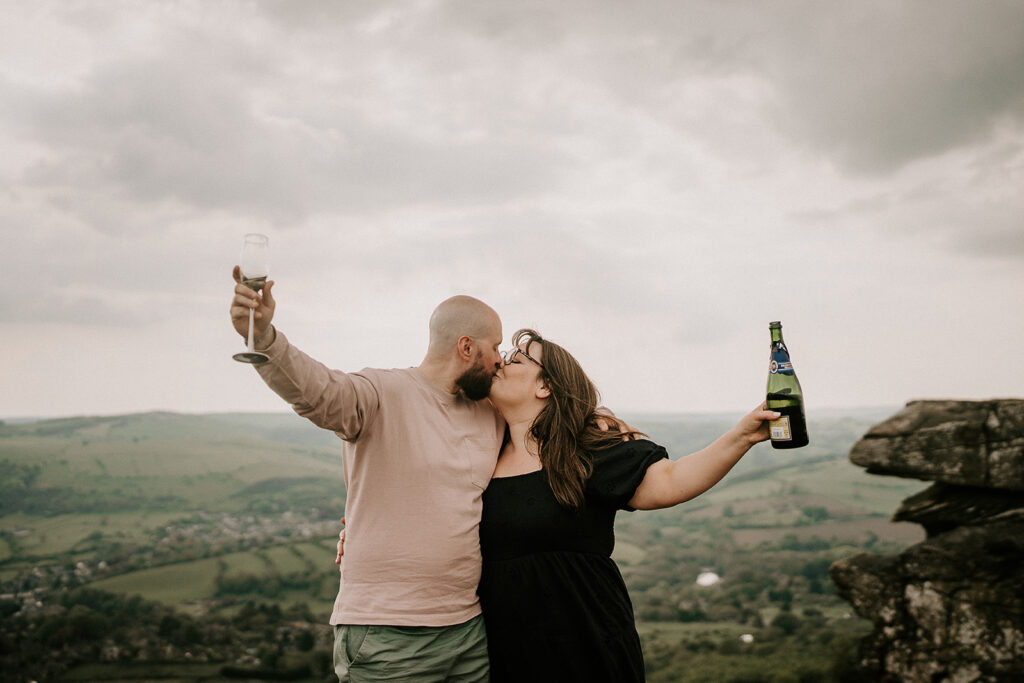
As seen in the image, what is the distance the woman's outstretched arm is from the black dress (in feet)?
0.29

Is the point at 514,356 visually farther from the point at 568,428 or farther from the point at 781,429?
the point at 781,429

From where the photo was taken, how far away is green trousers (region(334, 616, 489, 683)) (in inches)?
130

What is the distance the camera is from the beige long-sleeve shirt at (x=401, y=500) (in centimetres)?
338

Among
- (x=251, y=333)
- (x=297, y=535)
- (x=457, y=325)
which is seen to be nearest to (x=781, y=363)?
(x=457, y=325)

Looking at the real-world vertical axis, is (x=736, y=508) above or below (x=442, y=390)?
below

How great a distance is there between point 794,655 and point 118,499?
5349cm

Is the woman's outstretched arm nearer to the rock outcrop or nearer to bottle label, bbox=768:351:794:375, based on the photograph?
bottle label, bbox=768:351:794:375

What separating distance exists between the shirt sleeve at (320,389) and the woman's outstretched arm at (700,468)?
1792mm

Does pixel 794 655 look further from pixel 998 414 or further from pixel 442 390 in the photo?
pixel 442 390

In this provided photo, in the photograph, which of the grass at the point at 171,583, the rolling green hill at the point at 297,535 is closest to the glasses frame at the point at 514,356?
the rolling green hill at the point at 297,535

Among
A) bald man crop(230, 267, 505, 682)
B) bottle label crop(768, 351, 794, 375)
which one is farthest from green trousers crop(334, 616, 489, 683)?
bottle label crop(768, 351, 794, 375)

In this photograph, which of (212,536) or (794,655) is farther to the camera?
(212,536)

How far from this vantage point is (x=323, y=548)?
111 ft

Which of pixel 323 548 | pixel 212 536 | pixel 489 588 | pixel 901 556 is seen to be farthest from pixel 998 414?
pixel 212 536
